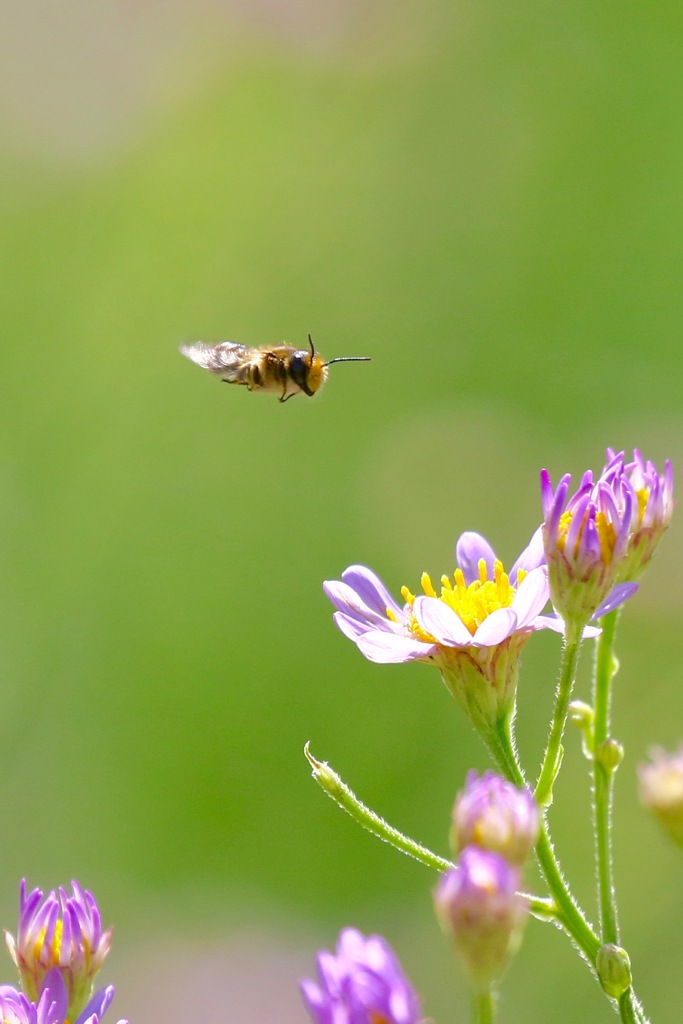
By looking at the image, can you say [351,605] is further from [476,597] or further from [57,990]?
[57,990]

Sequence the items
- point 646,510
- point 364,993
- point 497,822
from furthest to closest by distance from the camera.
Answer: point 646,510, point 497,822, point 364,993

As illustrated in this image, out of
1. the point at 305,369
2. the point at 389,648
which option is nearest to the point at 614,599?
the point at 389,648

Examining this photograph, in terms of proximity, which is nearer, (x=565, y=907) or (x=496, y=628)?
(x=565, y=907)

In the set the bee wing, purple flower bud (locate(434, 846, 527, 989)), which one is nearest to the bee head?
the bee wing

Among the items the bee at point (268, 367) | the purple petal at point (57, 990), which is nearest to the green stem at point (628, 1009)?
the purple petal at point (57, 990)

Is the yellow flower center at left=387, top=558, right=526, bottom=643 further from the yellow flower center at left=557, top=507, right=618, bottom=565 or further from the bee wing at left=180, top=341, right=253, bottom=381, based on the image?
the bee wing at left=180, top=341, right=253, bottom=381

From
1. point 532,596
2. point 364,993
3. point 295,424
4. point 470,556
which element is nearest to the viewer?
point 364,993
